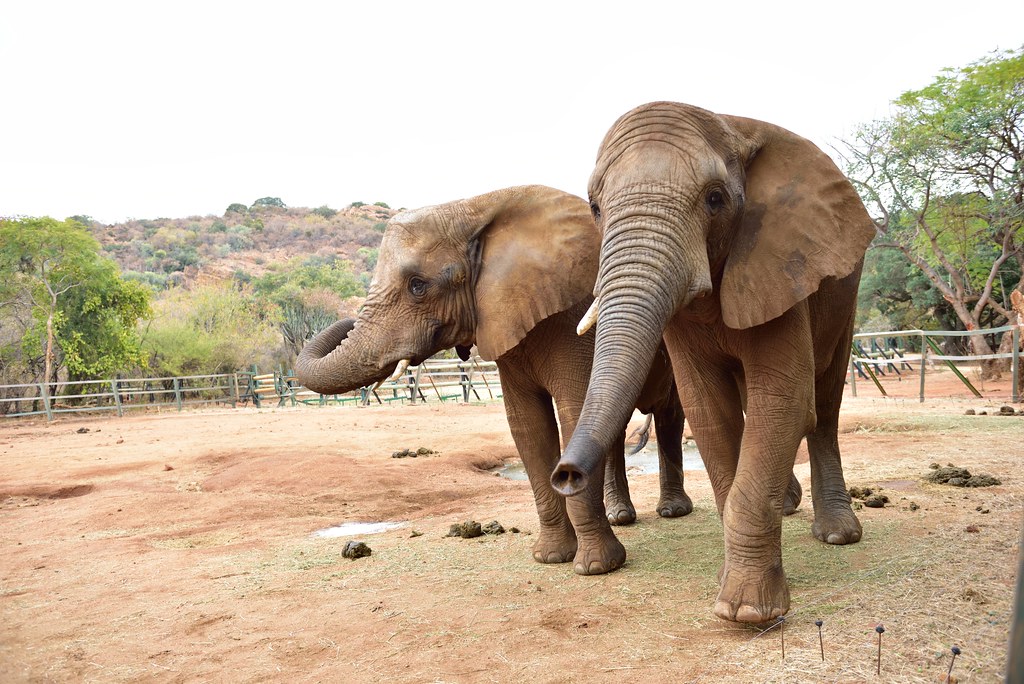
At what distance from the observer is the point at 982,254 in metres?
26.8

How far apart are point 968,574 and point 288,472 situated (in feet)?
28.9

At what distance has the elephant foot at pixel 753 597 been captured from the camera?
418 cm

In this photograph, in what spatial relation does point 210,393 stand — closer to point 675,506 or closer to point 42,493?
point 42,493

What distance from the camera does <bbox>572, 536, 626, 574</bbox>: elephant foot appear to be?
5.67m

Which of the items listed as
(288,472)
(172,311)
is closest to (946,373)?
(288,472)

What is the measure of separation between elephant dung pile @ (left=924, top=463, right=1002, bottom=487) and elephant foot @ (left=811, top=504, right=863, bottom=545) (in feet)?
7.51

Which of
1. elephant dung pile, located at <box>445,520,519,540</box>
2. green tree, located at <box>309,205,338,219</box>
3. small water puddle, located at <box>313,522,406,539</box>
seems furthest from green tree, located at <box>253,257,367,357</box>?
green tree, located at <box>309,205,338,219</box>

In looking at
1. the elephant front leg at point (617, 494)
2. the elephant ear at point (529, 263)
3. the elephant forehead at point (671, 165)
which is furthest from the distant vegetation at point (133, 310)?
the elephant forehead at point (671, 165)

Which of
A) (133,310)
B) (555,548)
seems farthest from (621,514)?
(133,310)

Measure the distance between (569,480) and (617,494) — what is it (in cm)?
437

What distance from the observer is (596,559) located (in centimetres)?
568

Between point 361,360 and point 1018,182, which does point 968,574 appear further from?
point 1018,182

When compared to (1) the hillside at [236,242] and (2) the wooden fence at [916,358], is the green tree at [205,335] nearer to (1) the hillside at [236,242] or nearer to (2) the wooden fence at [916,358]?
(1) the hillside at [236,242]

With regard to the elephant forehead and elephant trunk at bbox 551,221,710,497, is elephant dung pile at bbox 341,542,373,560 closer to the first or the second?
elephant trunk at bbox 551,221,710,497
